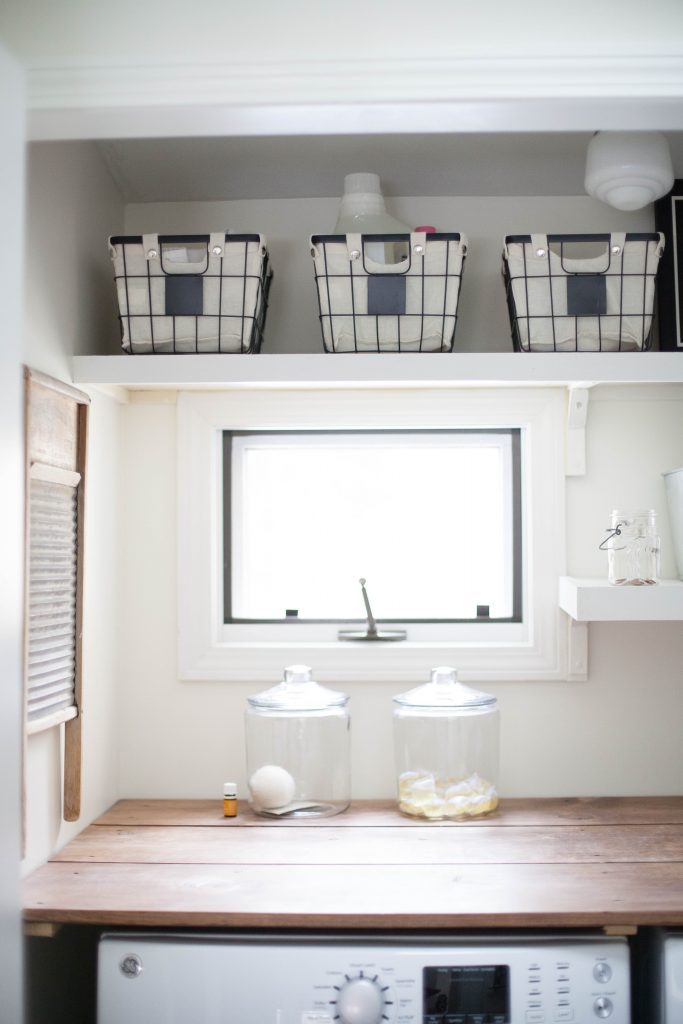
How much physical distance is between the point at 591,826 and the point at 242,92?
159 centimetres

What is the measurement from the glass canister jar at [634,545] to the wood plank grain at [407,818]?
0.53 meters

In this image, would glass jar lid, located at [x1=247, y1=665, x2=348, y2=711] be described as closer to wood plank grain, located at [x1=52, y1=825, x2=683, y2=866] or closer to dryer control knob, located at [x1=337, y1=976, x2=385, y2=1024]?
wood plank grain, located at [x1=52, y1=825, x2=683, y2=866]

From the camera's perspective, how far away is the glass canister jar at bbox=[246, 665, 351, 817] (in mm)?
2168

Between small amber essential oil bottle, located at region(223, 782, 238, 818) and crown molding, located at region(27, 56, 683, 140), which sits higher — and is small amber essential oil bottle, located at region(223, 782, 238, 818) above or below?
below

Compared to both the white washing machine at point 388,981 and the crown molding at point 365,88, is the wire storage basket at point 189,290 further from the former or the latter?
the white washing machine at point 388,981

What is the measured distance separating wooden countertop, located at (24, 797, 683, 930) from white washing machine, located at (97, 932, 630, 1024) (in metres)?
0.05

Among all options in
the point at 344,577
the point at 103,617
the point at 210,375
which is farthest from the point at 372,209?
the point at 103,617

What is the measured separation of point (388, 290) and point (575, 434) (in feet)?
1.99

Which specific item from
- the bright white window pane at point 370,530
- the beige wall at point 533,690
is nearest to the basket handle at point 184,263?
the beige wall at point 533,690

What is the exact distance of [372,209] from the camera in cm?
221

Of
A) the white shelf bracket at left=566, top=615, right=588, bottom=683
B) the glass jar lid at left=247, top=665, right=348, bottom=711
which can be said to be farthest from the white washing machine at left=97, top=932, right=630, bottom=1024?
the white shelf bracket at left=566, top=615, right=588, bottom=683

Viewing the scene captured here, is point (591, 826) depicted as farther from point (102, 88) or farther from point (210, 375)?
point (102, 88)

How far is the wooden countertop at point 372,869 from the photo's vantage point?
160 cm

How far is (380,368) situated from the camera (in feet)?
6.81
